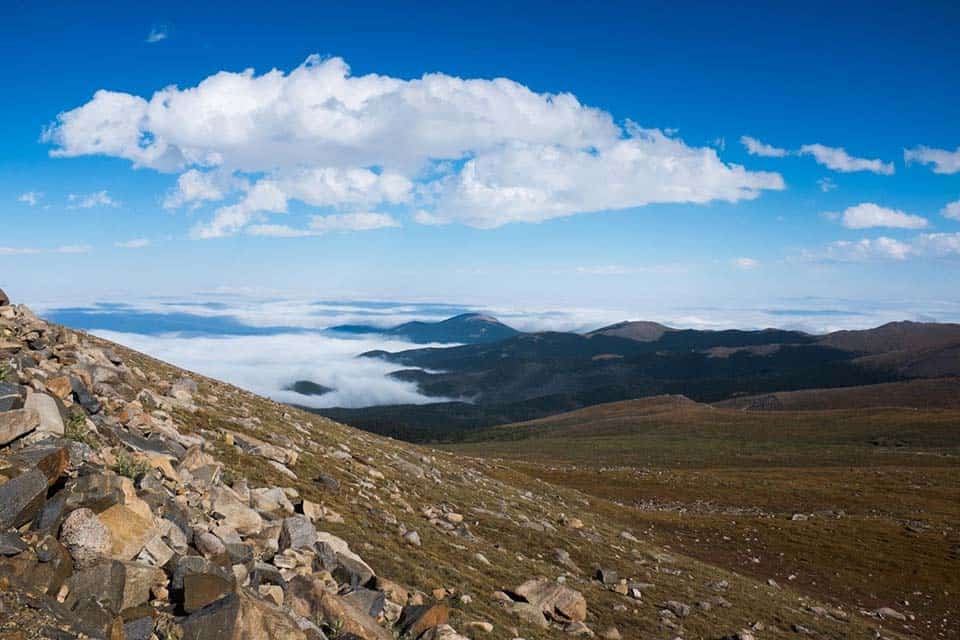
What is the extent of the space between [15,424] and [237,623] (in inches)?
247

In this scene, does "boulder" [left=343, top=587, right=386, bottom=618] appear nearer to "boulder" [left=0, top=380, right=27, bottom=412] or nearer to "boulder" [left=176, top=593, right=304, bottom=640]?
"boulder" [left=176, top=593, right=304, bottom=640]

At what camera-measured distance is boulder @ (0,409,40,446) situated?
1166 cm

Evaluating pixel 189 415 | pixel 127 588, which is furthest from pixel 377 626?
pixel 189 415

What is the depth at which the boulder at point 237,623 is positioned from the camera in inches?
395

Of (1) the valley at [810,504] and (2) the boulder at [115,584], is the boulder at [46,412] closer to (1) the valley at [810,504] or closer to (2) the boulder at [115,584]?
(2) the boulder at [115,584]

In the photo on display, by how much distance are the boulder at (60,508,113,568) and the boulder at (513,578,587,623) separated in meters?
12.7

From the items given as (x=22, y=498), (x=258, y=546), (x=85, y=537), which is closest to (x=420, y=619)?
(x=258, y=546)

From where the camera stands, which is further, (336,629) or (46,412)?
(46,412)

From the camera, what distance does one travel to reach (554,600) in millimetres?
19297

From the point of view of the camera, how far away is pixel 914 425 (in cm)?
16100

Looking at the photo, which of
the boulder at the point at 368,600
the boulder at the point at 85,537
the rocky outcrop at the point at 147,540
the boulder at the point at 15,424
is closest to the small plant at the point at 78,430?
the rocky outcrop at the point at 147,540

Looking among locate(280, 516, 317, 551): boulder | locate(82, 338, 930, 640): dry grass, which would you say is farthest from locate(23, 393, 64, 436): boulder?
locate(82, 338, 930, 640): dry grass

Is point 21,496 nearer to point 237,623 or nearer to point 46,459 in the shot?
point 46,459

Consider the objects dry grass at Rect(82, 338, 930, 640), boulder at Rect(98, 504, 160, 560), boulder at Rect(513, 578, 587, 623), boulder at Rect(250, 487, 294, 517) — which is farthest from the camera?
dry grass at Rect(82, 338, 930, 640)
